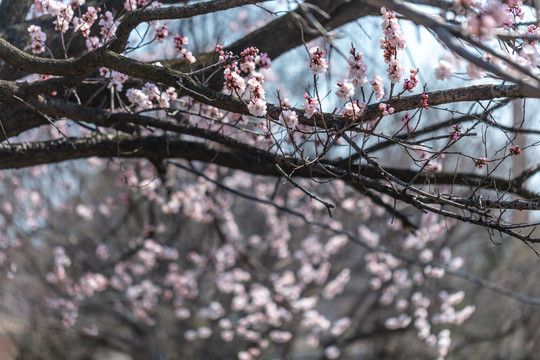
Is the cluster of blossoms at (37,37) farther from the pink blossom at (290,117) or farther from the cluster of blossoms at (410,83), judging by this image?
the cluster of blossoms at (410,83)

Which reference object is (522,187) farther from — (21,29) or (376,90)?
(21,29)

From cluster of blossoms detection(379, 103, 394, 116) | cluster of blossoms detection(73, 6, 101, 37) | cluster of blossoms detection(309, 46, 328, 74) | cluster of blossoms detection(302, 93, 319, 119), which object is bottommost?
cluster of blossoms detection(379, 103, 394, 116)

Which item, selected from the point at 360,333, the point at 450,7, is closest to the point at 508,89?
the point at 450,7

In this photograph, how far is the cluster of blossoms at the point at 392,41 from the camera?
9.07ft

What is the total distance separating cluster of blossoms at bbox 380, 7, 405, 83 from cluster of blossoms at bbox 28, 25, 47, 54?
7.39 ft

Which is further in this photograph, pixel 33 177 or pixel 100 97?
pixel 33 177

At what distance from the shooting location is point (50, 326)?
881cm

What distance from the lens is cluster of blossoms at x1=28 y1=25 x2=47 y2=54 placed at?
11.7 feet

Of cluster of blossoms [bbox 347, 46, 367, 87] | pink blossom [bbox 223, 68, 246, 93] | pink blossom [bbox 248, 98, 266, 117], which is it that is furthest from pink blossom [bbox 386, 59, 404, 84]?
pink blossom [bbox 223, 68, 246, 93]

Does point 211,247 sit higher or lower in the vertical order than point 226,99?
higher

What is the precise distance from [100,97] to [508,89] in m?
2.75

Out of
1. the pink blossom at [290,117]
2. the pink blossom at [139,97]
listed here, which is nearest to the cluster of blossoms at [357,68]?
the pink blossom at [290,117]

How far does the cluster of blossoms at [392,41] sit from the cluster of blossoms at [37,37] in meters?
2.25

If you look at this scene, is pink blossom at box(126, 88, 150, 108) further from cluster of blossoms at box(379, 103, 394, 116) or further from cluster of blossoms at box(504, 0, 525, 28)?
cluster of blossoms at box(504, 0, 525, 28)
